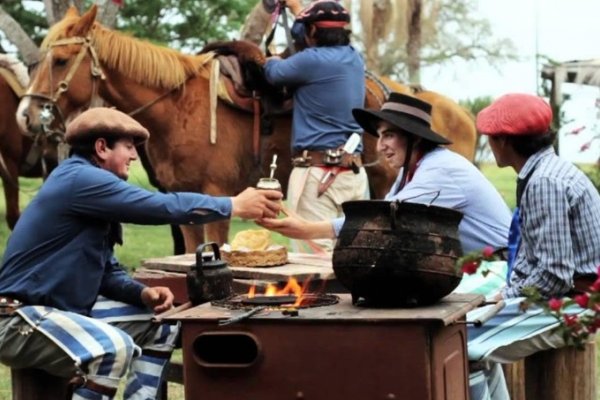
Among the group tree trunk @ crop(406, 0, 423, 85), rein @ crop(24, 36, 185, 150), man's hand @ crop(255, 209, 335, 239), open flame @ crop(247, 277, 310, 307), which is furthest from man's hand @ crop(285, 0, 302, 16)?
tree trunk @ crop(406, 0, 423, 85)

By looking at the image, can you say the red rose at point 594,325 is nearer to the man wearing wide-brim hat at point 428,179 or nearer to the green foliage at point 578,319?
the green foliage at point 578,319

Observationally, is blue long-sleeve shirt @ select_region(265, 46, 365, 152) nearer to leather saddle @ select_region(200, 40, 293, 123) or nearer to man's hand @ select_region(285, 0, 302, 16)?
leather saddle @ select_region(200, 40, 293, 123)

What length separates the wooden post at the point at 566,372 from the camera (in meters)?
5.41

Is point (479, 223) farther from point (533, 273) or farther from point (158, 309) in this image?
point (158, 309)

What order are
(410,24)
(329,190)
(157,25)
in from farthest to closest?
Answer: 1. (410,24)
2. (157,25)
3. (329,190)

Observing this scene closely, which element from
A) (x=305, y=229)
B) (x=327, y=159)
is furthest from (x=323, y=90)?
(x=305, y=229)

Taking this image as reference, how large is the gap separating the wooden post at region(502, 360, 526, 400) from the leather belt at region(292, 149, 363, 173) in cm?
339

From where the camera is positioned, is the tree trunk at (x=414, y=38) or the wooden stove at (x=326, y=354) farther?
the tree trunk at (x=414, y=38)

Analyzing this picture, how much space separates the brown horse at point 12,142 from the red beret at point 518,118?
8.34 m

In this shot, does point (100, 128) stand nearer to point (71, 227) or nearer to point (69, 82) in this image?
point (71, 227)

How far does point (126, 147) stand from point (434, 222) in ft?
4.37

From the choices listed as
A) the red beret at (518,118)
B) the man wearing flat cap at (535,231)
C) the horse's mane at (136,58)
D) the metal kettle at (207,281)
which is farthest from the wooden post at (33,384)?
the horse's mane at (136,58)

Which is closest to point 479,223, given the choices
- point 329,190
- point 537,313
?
point 537,313

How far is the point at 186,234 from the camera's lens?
9.66 m
